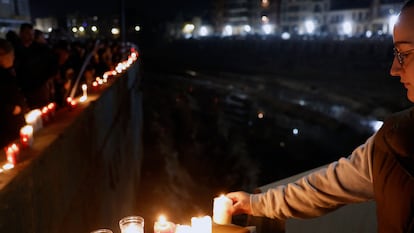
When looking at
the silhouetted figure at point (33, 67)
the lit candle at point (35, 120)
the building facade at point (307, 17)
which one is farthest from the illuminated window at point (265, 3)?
the lit candle at point (35, 120)

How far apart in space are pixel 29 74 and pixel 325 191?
6.24 meters

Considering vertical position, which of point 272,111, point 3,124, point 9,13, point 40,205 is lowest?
point 272,111

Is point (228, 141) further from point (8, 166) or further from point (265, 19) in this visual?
point (265, 19)

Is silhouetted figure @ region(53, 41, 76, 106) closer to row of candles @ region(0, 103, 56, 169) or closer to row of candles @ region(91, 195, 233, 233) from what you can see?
row of candles @ region(0, 103, 56, 169)

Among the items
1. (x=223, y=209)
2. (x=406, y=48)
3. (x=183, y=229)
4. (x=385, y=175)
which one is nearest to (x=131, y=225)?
(x=183, y=229)

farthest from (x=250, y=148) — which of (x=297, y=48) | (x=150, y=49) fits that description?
(x=150, y=49)

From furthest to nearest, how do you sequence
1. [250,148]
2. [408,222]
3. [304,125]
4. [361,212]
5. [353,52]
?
[353,52]
[304,125]
[250,148]
[361,212]
[408,222]

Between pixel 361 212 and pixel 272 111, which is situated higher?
pixel 361 212

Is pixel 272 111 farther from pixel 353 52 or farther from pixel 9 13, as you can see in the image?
pixel 353 52

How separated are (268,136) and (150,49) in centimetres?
6802

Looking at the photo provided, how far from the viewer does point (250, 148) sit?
16875 millimetres

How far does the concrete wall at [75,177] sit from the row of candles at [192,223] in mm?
1459

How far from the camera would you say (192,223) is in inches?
95.3

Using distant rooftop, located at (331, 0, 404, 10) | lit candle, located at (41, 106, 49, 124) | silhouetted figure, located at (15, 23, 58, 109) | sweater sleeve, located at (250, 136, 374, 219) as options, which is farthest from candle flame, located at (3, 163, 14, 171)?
distant rooftop, located at (331, 0, 404, 10)
